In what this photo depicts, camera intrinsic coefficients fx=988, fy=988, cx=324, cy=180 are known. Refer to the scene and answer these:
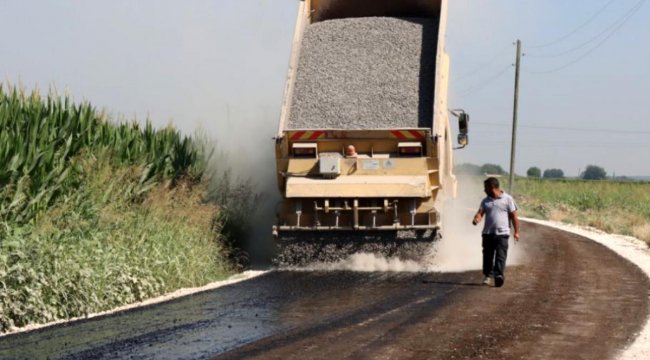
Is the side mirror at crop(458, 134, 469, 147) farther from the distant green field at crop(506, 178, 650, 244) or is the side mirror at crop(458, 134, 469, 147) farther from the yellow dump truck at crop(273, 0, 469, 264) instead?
the distant green field at crop(506, 178, 650, 244)

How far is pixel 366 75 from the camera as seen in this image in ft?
51.7

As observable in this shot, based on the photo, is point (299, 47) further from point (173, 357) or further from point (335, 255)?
point (173, 357)

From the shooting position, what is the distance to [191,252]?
14102 mm

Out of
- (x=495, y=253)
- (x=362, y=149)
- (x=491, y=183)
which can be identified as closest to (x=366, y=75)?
(x=362, y=149)

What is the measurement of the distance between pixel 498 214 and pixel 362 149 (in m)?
2.51

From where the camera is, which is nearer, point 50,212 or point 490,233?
point 50,212

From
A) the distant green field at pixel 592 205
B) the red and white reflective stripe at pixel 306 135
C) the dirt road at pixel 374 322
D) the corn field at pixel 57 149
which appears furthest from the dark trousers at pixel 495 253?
the distant green field at pixel 592 205

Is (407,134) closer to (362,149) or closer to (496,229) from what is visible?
(362,149)

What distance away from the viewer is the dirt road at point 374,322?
8578 millimetres

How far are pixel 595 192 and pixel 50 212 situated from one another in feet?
140

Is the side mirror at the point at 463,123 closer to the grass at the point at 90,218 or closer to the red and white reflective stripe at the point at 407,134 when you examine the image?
the red and white reflective stripe at the point at 407,134

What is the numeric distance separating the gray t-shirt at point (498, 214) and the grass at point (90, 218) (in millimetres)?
4084

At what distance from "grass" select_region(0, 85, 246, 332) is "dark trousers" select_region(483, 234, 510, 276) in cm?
399

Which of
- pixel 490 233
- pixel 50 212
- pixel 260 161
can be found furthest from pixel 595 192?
pixel 50 212
